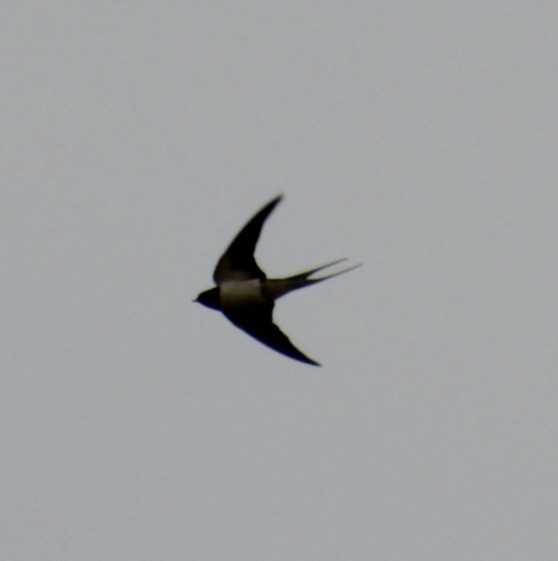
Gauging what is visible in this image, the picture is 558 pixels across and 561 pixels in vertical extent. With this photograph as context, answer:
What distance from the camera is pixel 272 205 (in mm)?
16625

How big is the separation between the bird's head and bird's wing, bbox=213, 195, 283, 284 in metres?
0.10

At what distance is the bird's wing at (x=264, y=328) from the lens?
1741 cm

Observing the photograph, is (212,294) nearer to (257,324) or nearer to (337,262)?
(257,324)

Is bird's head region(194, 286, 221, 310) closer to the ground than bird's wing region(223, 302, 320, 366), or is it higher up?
higher up

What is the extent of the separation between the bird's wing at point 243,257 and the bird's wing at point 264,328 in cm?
30

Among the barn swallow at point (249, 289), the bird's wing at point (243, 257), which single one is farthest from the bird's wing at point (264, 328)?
the bird's wing at point (243, 257)

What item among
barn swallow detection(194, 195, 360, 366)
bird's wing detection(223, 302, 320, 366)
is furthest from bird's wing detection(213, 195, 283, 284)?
bird's wing detection(223, 302, 320, 366)

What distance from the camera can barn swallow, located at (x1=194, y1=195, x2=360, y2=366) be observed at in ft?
55.7

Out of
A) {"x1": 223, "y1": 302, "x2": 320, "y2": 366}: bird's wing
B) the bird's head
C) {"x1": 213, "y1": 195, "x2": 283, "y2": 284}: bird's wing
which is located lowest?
{"x1": 223, "y1": 302, "x2": 320, "y2": 366}: bird's wing

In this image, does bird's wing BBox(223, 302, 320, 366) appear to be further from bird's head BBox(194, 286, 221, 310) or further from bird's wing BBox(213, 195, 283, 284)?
bird's wing BBox(213, 195, 283, 284)

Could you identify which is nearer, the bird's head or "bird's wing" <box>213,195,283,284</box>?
"bird's wing" <box>213,195,283,284</box>

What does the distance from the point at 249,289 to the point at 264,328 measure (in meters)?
0.44

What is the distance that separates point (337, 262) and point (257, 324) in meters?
1.62

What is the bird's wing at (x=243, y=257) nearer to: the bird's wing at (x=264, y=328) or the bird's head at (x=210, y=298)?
the bird's head at (x=210, y=298)
